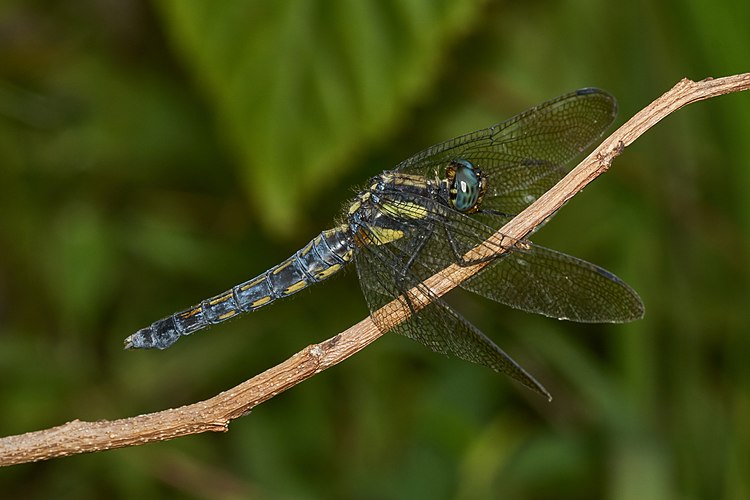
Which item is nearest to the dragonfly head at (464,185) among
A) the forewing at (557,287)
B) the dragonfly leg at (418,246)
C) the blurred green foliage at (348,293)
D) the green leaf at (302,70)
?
the dragonfly leg at (418,246)

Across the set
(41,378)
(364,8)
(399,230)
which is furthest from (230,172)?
(399,230)

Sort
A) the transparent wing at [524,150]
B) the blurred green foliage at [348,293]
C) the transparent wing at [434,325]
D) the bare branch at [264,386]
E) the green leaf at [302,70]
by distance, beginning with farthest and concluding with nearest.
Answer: the blurred green foliage at [348,293]
the green leaf at [302,70]
the transparent wing at [524,150]
the transparent wing at [434,325]
the bare branch at [264,386]

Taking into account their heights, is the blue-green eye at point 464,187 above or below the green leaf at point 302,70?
below

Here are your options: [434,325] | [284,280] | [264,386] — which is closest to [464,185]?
[434,325]

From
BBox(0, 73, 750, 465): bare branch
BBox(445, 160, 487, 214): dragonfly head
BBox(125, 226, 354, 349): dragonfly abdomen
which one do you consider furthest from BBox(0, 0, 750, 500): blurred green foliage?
BBox(0, 73, 750, 465): bare branch

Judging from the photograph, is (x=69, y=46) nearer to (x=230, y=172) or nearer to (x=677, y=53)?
(x=230, y=172)

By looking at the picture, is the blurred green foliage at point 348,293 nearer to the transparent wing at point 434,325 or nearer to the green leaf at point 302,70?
the green leaf at point 302,70
